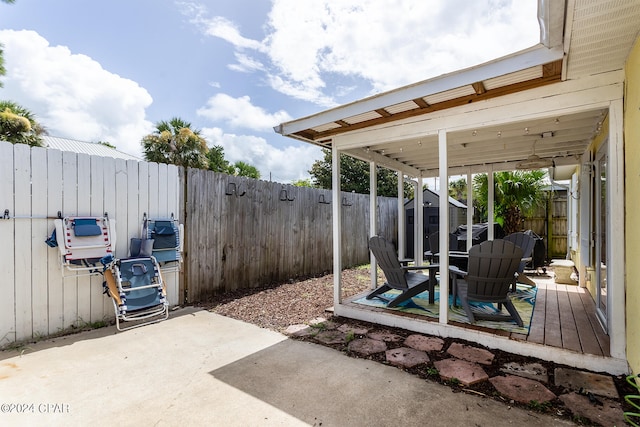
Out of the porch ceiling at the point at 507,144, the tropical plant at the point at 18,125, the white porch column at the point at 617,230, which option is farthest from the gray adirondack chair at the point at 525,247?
the tropical plant at the point at 18,125

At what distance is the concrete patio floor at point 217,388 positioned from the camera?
6.21 ft

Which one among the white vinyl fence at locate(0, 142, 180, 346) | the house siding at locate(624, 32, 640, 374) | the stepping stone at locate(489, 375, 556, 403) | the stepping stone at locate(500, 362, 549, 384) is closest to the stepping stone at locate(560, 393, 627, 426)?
the stepping stone at locate(489, 375, 556, 403)

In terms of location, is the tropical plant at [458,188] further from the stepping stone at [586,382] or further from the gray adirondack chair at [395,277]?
the stepping stone at [586,382]

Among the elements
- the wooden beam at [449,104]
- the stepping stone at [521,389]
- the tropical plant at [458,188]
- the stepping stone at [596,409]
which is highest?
the tropical plant at [458,188]

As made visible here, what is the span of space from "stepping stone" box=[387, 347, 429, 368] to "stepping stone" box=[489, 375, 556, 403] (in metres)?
0.58

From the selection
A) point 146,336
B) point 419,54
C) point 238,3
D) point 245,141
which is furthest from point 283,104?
point 245,141

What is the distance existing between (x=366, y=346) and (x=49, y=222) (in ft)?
12.0

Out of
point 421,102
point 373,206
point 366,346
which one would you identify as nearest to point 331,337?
point 366,346

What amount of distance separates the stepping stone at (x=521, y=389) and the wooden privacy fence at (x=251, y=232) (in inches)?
155

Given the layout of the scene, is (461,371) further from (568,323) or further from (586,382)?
(568,323)

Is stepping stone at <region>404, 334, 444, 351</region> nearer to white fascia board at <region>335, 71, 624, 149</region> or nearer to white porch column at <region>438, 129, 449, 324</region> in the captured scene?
white porch column at <region>438, 129, 449, 324</region>

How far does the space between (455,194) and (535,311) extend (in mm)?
17023

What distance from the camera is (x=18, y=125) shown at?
9.96 meters

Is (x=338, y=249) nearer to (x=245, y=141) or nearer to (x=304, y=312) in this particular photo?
(x=304, y=312)
